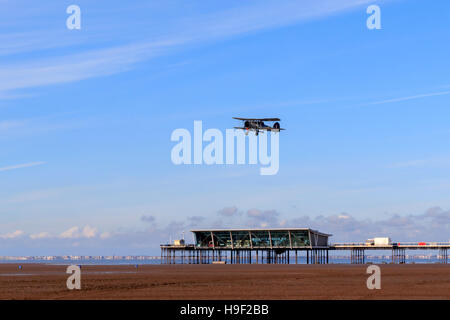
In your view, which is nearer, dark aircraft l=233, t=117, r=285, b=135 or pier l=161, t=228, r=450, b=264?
dark aircraft l=233, t=117, r=285, b=135

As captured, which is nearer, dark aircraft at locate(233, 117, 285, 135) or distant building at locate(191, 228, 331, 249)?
dark aircraft at locate(233, 117, 285, 135)

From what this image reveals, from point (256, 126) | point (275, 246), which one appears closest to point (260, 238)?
point (275, 246)

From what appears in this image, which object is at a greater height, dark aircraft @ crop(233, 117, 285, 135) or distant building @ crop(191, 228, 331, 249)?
dark aircraft @ crop(233, 117, 285, 135)

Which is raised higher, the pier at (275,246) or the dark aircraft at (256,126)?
the dark aircraft at (256,126)

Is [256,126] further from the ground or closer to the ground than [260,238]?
further from the ground

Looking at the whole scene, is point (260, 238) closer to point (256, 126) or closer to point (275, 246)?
point (275, 246)

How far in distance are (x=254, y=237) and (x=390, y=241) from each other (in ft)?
110

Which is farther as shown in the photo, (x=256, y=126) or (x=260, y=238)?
(x=260, y=238)
